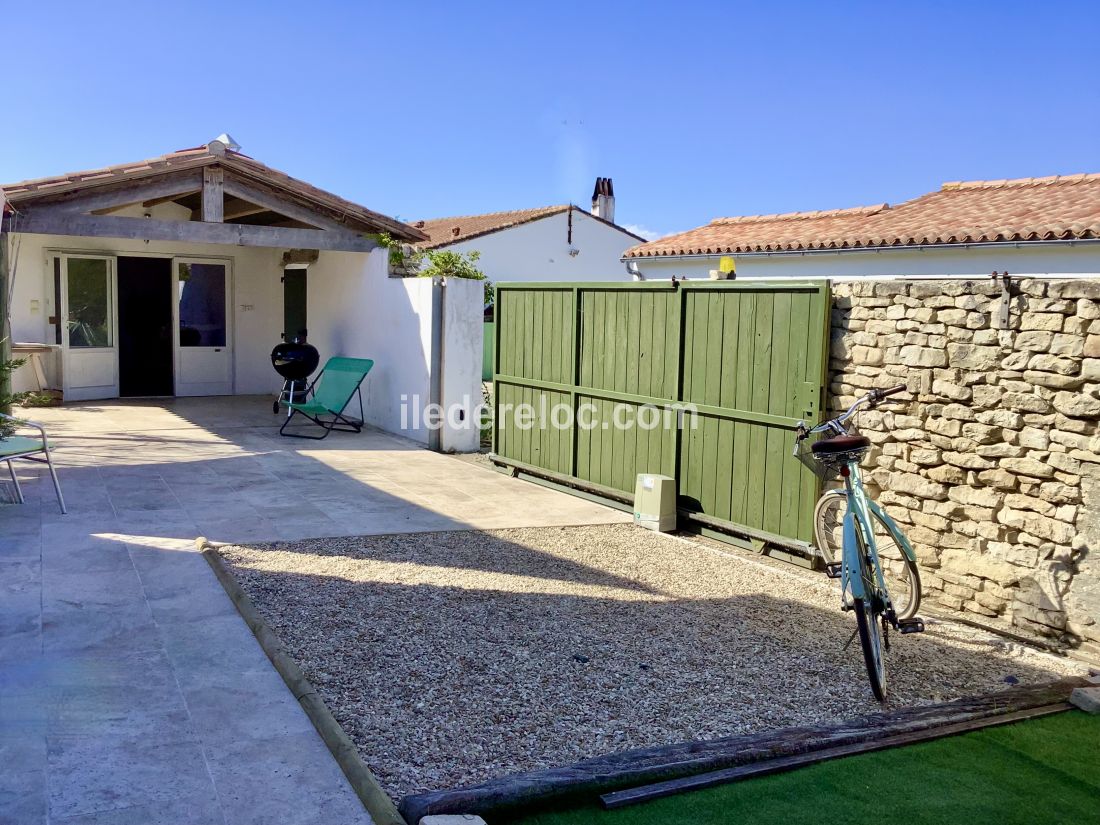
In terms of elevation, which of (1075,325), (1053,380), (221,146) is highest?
(221,146)

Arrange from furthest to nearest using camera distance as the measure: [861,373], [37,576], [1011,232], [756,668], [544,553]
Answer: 1. [1011,232]
2. [544,553]
3. [861,373]
4. [37,576]
5. [756,668]

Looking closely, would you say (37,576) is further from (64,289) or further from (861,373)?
(64,289)

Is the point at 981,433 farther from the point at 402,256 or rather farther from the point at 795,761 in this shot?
the point at 402,256

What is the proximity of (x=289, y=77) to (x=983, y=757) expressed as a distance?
1353 cm

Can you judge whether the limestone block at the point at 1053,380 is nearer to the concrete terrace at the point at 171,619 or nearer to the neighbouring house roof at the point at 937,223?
the concrete terrace at the point at 171,619

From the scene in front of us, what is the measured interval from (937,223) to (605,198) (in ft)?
38.0

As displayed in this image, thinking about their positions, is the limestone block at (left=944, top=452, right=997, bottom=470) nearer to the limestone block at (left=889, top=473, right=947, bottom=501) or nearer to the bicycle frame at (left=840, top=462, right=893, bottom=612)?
the limestone block at (left=889, top=473, right=947, bottom=501)

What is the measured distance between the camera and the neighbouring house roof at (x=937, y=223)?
1190cm

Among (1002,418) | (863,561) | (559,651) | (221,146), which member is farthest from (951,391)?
(221,146)

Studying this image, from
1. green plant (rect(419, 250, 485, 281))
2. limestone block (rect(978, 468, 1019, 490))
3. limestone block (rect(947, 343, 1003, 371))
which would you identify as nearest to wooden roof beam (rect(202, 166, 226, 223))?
green plant (rect(419, 250, 485, 281))

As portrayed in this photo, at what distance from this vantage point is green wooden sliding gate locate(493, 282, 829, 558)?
634cm

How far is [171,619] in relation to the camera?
15.9 feet

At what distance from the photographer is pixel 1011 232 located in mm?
11758

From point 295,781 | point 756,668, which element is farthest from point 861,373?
point 295,781
